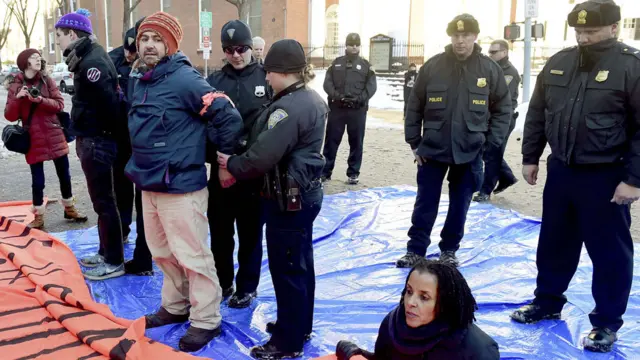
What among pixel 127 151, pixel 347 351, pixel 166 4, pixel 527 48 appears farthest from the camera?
pixel 166 4

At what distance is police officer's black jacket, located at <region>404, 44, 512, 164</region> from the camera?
4.24 m

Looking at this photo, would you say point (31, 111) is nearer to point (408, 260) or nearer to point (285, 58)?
point (285, 58)

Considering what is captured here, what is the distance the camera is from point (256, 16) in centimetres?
2752

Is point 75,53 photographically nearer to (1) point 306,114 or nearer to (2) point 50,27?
(1) point 306,114

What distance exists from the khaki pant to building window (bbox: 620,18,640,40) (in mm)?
32679

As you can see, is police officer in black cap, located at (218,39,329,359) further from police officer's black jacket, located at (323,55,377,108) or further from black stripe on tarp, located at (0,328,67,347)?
police officer's black jacket, located at (323,55,377,108)

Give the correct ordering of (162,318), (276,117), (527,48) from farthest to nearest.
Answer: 1. (527,48)
2. (162,318)
3. (276,117)

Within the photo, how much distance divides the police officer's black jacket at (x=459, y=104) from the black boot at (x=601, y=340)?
1.54 m

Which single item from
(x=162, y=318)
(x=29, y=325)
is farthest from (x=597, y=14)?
(x=29, y=325)

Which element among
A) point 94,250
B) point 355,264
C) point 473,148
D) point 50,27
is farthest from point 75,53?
point 50,27

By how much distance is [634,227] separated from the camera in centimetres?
576

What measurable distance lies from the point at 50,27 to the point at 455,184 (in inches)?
2067

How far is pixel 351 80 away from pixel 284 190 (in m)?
4.97

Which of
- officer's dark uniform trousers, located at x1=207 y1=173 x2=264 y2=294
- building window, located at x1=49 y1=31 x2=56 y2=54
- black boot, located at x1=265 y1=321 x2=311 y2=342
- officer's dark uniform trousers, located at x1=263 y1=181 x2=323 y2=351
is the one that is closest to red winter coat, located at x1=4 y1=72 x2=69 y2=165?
officer's dark uniform trousers, located at x1=207 y1=173 x2=264 y2=294
